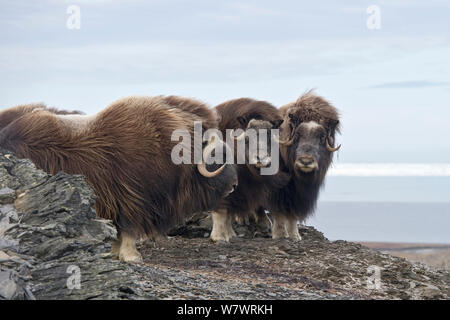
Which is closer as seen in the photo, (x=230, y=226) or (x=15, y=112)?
(x=15, y=112)

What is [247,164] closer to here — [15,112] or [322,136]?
[322,136]

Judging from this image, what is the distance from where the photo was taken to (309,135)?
21.9 feet

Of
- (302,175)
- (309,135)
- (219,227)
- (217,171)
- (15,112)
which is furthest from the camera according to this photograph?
(302,175)

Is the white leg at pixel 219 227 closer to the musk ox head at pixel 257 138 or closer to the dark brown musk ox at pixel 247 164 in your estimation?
the dark brown musk ox at pixel 247 164

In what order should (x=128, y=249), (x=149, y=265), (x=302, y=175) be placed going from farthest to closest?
(x=302, y=175) < (x=128, y=249) < (x=149, y=265)

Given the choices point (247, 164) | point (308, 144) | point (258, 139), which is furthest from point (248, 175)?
point (308, 144)

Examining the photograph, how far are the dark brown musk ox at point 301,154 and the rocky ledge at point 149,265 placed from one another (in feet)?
1.60

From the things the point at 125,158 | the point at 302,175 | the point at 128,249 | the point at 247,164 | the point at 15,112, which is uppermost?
the point at 15,112

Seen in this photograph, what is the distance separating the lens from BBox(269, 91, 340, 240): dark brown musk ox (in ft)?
22.0

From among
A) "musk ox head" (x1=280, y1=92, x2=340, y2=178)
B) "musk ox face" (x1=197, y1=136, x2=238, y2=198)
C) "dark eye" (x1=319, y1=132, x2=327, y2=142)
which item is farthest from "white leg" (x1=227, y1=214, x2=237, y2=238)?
"dark eye" (x1=319, y1=132, x2=327, y2=142)

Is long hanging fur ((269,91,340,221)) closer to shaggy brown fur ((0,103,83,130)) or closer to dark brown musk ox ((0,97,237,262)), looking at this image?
dark brown musk ox ((0,97,237,262))

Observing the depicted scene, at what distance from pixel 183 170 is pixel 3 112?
2.15m

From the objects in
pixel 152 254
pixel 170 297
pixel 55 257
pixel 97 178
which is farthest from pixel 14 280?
pixel 152 254

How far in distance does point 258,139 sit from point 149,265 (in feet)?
6.95
